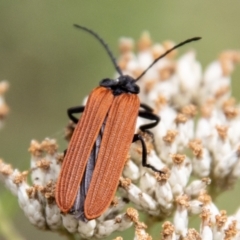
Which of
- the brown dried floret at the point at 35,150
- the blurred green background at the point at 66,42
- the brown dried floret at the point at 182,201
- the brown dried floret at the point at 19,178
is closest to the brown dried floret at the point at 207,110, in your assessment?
the brown dried floret at the point at 182,201

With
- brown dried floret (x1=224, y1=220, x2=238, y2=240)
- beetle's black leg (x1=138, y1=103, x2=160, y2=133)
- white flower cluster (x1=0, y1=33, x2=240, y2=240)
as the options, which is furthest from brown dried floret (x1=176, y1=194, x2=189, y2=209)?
beetle's black leg (x1=138, y1=103, x2=160, y2=133)

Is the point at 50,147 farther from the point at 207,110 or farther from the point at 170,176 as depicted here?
the point at 207,110

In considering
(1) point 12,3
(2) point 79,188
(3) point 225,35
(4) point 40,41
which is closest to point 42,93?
(4) point 40,41

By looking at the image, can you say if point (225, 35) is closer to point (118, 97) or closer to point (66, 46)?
point (66, 46)

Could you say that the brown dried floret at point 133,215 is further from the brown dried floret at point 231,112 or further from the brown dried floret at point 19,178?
the brown dried floret at point 231,112

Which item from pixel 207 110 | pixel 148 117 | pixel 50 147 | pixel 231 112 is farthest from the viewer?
pixel 207 110

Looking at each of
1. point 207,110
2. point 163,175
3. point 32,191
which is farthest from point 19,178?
point 207,110

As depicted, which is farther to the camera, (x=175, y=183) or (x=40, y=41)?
(x=40, y=41)
